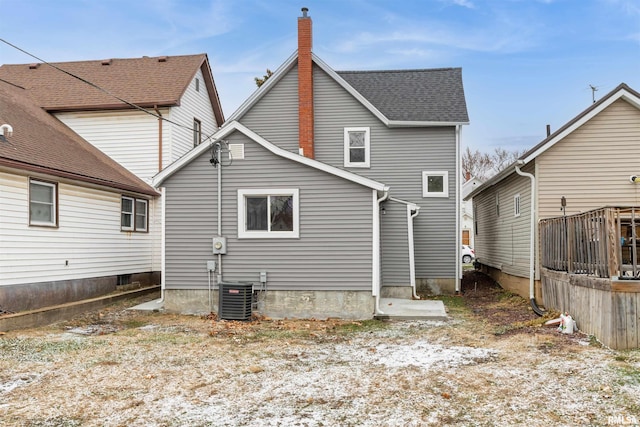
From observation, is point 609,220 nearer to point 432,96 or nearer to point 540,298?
point 540,298

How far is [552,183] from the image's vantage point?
12.0 metres

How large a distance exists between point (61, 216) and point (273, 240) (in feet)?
17.0

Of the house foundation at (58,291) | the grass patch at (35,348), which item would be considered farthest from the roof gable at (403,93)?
the grass patch at (35,348)

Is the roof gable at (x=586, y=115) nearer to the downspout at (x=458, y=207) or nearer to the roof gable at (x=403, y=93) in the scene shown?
the downspout at (x=458, y=207)

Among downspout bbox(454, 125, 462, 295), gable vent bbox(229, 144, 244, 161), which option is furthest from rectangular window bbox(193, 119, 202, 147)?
downspout bbox(454, 125, 462, 295)

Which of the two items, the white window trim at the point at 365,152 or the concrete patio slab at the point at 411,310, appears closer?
the concrete patio slab at the point at 411,310

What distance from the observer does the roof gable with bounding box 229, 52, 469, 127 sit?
1552 centimetres

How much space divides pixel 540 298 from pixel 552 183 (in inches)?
109

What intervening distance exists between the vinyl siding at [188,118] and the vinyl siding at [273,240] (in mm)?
4938

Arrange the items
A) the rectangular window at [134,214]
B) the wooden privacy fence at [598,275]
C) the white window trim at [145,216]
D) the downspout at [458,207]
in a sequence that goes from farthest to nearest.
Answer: the white window trim at [145,216] < the downspout at [458,207] < the rectangular window at [134,214] < the wooden privacy fence at [598,275]

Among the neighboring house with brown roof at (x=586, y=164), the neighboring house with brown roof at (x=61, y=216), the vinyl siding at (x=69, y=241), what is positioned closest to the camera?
the vinyl siding at (x=69, y=241)

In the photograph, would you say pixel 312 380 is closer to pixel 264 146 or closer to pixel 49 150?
pixel 264 146

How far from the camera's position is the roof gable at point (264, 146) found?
1086 cm

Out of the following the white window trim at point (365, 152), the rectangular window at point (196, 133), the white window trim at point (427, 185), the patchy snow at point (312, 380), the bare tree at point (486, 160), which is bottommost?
the patchy snow at point (312, 380)
